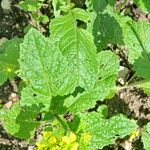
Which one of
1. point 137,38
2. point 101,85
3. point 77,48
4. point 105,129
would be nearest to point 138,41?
point 137,38

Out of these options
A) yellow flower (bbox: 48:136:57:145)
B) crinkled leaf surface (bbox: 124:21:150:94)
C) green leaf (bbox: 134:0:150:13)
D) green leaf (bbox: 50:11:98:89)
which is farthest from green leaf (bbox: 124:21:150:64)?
yellow flower (bbox: 48:136:57:145)

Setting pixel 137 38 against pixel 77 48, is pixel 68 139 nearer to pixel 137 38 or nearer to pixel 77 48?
pixel 77 48

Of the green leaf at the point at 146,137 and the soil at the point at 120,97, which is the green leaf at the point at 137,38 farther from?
the soil at the point at 120,97

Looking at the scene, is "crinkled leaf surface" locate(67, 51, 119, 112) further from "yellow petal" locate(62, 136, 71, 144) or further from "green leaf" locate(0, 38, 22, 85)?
"green leaf" locate(0, 38, 22, 85)

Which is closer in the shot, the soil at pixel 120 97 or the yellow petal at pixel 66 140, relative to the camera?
the yellow petal at pixel 66 140

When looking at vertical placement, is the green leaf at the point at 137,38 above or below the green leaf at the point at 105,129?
below

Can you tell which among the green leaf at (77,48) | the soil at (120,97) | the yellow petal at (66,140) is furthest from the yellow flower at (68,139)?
the soil at (120,97)
